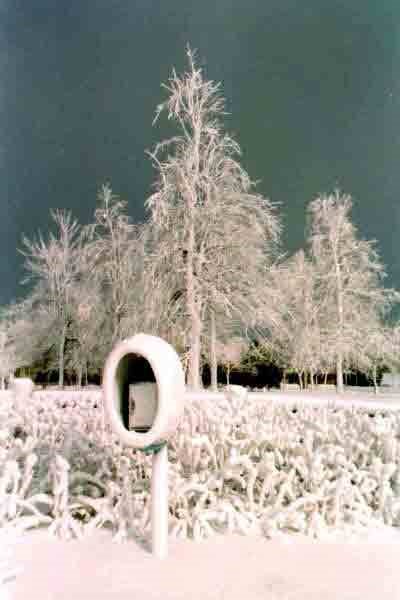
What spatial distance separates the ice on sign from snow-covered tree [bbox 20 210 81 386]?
20.8 m

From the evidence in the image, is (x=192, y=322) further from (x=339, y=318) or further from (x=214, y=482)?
(x=214, y=482)

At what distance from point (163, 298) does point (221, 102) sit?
5637mm

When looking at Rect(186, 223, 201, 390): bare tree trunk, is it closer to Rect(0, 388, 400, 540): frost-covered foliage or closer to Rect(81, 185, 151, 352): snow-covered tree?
Rect(81, 185, 151, 352): snow-covered tree

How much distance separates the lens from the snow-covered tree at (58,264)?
23.5 m

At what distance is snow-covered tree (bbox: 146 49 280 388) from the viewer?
13.7 m

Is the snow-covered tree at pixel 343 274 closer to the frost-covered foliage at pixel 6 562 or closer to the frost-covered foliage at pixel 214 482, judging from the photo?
the frost-covered foliage at pixel 214 482

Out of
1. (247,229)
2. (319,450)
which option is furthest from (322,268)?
(319,450)

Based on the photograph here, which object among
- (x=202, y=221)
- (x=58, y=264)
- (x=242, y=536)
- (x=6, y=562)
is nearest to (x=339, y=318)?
(x=202, y=221)

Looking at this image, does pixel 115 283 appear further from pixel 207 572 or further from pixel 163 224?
pixel 207 572

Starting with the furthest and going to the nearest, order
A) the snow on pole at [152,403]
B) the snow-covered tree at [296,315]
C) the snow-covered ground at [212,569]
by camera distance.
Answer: the snow-covered tree at [296,315], the snow on pole at [152,403], the snow-covered ground at [212,569]

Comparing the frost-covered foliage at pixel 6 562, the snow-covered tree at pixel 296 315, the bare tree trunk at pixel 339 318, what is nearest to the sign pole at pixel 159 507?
the frost-covered foliage at pixel 6 562

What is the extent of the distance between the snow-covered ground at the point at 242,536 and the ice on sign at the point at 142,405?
2.34ft

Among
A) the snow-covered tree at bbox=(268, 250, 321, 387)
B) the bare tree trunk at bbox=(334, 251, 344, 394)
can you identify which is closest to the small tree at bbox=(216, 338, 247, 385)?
the snow-covered tree at bbox=(268, 250, 321, 387)

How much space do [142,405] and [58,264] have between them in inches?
843
